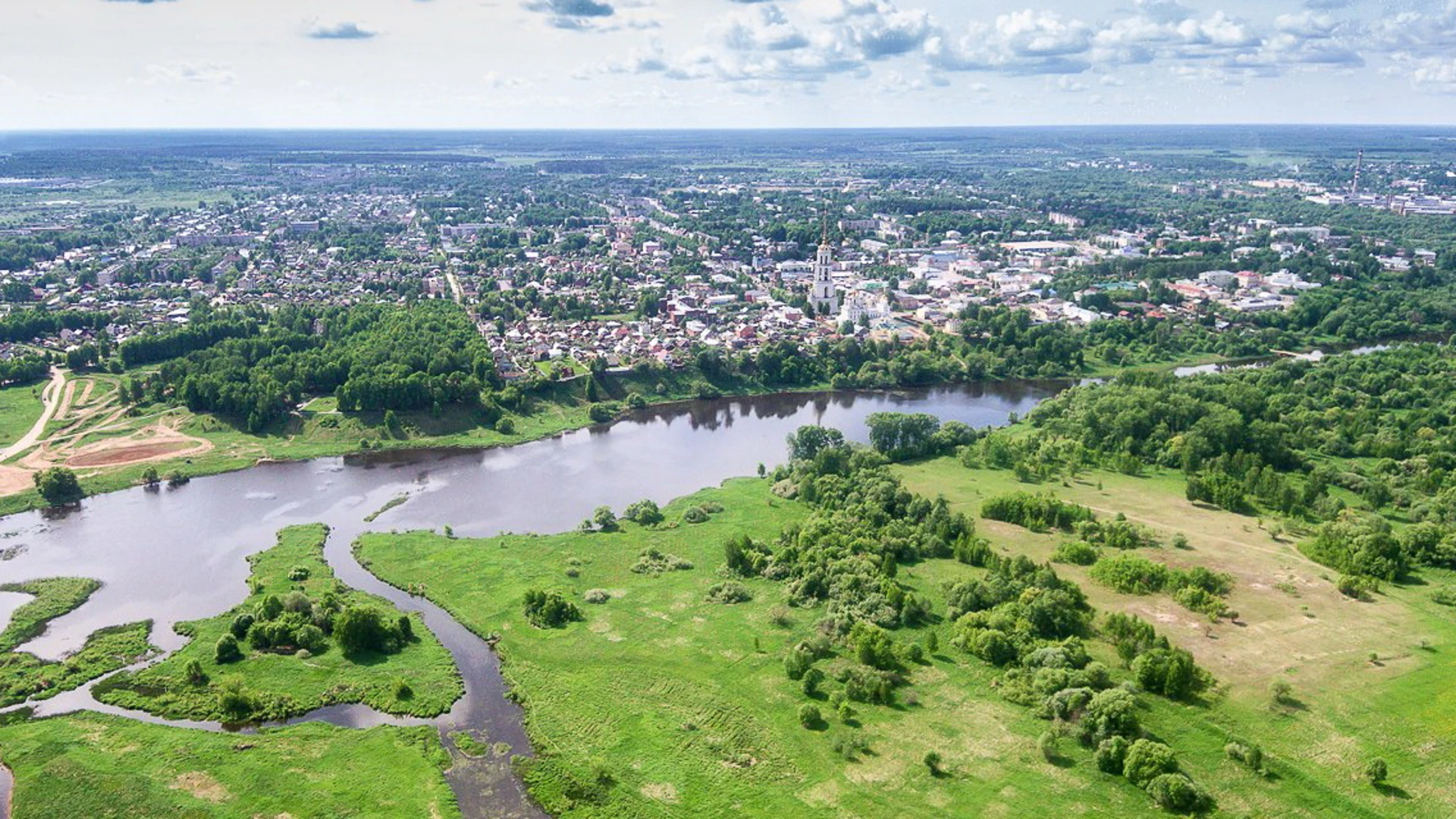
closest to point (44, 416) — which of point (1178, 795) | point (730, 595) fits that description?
point (730, 595)

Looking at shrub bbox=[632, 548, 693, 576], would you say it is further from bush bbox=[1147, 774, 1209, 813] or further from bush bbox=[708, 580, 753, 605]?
bush bbox=[1147, 774, 1209, 813]

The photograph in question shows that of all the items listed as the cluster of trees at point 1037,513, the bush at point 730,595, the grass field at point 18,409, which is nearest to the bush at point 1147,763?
the bush at point 730,595

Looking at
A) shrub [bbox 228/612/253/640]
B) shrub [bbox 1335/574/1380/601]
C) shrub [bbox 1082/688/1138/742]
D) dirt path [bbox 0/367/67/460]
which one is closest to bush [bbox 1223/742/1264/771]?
shrub [bbox 1082/688/1138/742]

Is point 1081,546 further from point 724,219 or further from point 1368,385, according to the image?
point 724,219

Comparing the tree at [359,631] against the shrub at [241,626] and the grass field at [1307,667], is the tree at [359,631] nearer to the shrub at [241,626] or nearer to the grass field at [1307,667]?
the shrub at [241,626]

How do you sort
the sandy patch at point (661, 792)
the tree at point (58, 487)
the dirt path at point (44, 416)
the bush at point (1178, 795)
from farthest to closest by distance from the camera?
the dirt path at point (44, 416)
the tree at point (58, 487)
the sandy patch at point (661, 792)
the bush at point (1178, 795)

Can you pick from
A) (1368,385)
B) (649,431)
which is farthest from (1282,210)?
(649,431)
